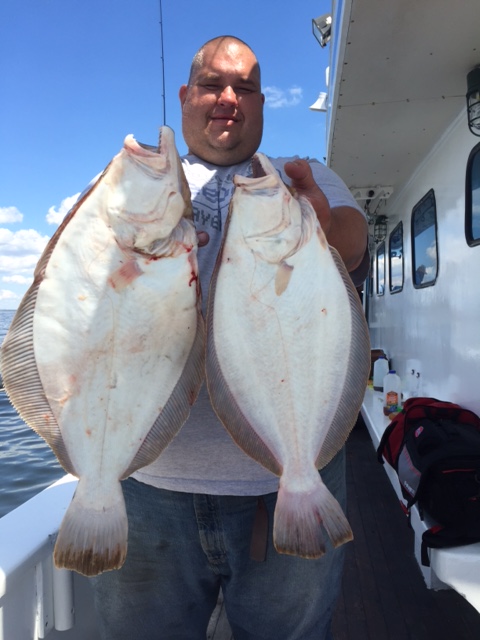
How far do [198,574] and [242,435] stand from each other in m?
0.59

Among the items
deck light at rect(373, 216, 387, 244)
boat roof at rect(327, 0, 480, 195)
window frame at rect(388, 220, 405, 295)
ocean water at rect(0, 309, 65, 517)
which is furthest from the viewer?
deck light at rect(373, 216, 387, 244)

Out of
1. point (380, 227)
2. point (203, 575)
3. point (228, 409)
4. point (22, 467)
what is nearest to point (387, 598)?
point (203, 575)

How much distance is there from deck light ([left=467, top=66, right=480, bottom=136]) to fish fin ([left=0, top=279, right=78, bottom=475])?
331 centimetres

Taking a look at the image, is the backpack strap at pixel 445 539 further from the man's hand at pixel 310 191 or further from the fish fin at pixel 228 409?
the man's hand at pixel 310 191

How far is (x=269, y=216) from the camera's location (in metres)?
1.34

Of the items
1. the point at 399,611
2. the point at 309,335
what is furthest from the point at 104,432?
the point at 399,611

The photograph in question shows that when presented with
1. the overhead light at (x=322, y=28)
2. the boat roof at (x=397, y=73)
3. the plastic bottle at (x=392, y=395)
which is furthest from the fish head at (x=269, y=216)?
the plastic bottle at (x=392, y=395)

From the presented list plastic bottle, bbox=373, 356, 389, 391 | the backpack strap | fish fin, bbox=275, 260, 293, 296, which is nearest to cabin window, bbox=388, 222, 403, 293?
plastic bottle, bbox=373, 356, 389, 391

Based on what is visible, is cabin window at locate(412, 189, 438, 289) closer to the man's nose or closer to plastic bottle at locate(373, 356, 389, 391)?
plastic bottle at locate(373, 356, 389, 391)

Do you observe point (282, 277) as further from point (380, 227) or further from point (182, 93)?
point (380, 227)

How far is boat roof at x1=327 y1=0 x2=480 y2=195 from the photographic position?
2.86 m

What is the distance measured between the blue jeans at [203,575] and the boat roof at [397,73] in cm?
254

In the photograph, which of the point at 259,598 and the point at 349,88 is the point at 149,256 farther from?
the point at 349,88

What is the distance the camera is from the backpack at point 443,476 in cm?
252
